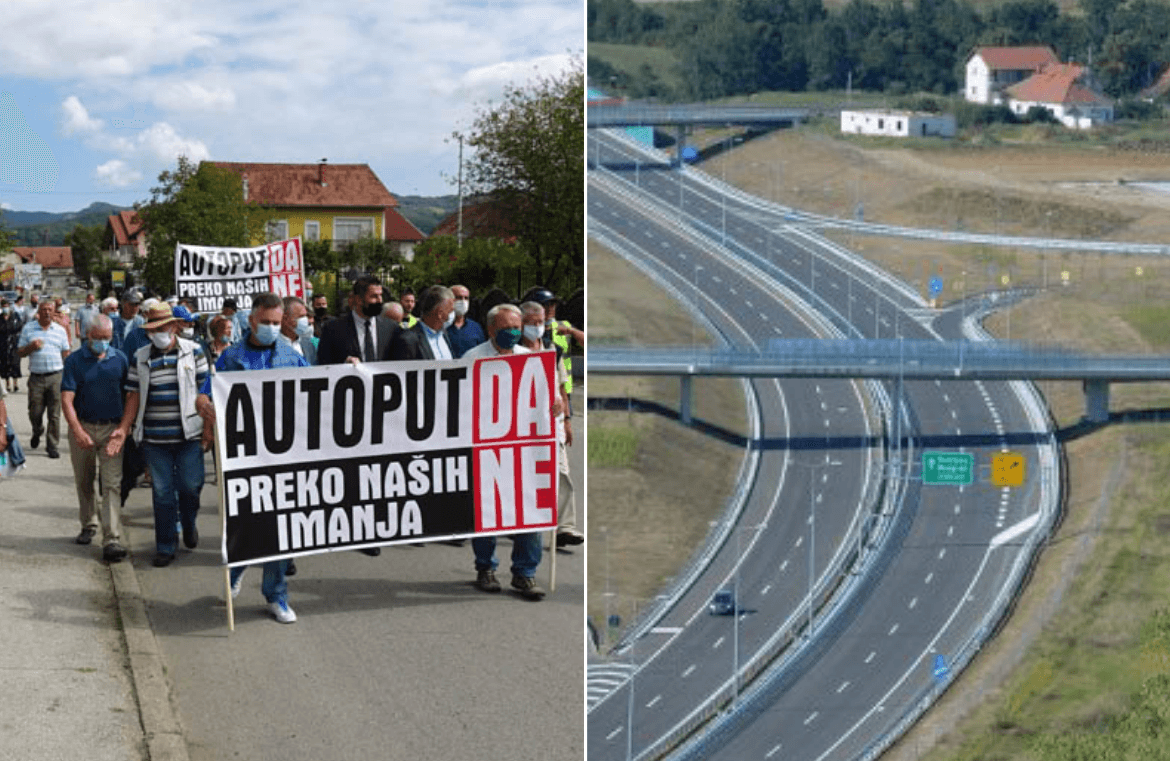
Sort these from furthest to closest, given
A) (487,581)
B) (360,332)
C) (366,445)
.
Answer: (360,332)
(487,581)
(366,445)

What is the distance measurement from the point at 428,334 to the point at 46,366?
6813 millimetres

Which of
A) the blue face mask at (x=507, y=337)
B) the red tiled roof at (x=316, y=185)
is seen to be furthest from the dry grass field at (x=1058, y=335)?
the red tiled roof at (x=316, y=185)

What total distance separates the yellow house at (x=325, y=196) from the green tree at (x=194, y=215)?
35.8 m

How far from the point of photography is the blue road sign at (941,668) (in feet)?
14.0

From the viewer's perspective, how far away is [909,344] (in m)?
4.27

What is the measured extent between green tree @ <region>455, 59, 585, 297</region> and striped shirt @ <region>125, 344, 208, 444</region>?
13.5 m

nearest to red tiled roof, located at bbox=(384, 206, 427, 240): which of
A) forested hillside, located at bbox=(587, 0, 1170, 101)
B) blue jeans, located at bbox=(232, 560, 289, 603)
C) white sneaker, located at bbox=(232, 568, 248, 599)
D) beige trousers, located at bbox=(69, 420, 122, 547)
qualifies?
beige trousers, located at bbox=(69, 420, 122, 547)

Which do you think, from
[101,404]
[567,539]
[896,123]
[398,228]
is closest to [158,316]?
[101,404]

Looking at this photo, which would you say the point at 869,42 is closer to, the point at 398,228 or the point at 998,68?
the point at 998,68

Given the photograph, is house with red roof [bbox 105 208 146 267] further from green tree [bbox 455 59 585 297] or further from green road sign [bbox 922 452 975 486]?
green road sign [bbox 922 452 975 486]

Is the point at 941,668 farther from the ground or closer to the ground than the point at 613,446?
closer to the ground

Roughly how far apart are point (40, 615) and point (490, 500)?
209 centimetres

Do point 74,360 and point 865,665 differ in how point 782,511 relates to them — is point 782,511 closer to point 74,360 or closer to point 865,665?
point 865,665

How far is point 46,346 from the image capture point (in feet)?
53.6
